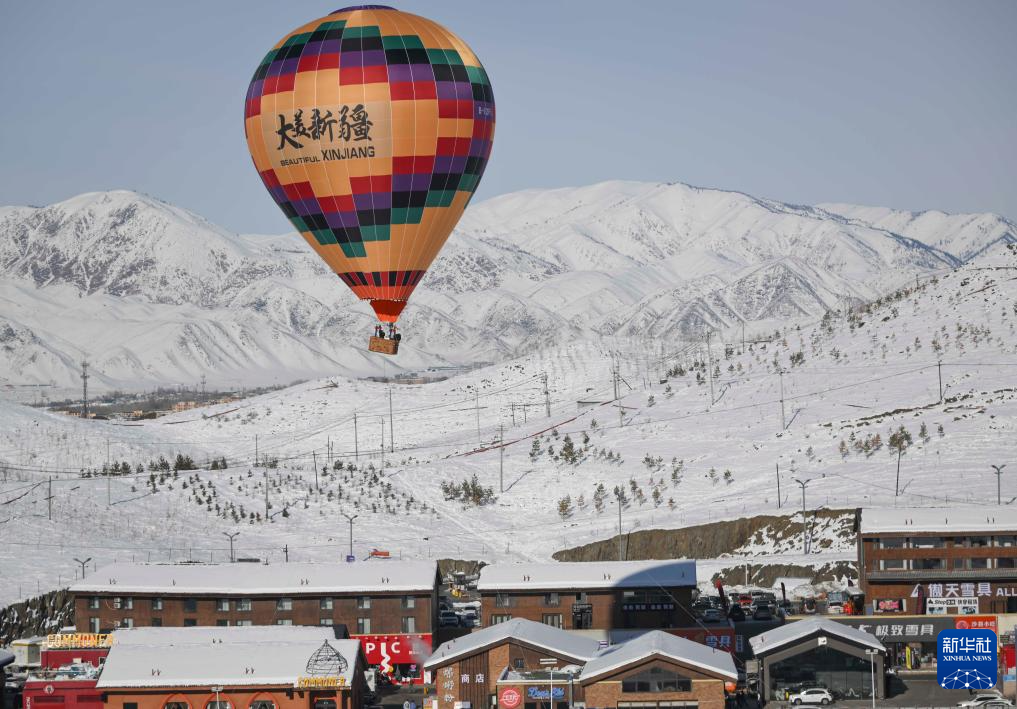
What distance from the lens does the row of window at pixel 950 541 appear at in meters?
81.3

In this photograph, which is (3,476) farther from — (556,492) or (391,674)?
(391,674)

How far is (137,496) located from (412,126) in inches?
2675

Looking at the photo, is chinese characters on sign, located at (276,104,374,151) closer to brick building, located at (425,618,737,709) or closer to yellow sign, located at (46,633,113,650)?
brick building, located at (425,618,737,709)

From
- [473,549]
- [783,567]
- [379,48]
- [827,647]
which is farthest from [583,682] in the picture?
[473,549]

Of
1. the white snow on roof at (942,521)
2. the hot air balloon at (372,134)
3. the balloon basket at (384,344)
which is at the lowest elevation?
the white snow on roof at (942,521)

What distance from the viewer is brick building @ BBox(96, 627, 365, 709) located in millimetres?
61094

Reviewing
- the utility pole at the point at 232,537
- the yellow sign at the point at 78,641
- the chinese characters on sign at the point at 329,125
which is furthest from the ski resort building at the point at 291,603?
the chinese characters on sign at the point at 329,125

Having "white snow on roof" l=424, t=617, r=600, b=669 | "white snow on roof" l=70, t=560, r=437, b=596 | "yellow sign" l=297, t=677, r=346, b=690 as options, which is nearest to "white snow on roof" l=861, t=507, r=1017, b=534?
"white snow on roof" l=424, t=617, r=600, b=669

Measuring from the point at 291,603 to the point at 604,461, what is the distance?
197 feet

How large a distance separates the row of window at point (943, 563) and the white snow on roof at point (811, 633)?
14.8m

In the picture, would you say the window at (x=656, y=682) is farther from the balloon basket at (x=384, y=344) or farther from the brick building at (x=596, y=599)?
the brick building at (x=596, y=599)

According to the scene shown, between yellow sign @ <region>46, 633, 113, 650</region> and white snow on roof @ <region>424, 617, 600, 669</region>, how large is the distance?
15727 millimetres

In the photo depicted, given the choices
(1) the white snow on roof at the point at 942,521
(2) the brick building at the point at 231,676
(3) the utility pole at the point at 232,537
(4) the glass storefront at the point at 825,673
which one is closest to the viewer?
(2) the brick building at the point at 231,676

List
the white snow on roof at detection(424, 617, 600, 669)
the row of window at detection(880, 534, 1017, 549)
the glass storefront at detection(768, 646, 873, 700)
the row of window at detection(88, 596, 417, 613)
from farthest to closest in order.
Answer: the row of window at detection(880, 534, 1017, 549) < the row of window at detection(88, 596, 417, 613) < the glass storefront at detection(768, 646, 873, 700) < the white snow on roof at detection(424, 617, 600, 669)
